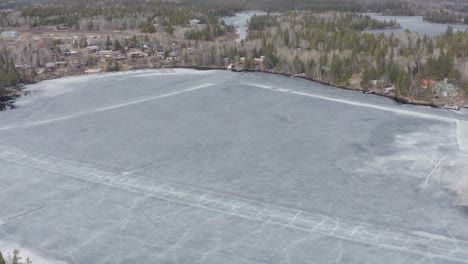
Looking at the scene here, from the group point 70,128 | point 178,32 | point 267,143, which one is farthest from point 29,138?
point 178,32

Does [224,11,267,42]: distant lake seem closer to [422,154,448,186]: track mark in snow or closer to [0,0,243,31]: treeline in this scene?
[0,0,243,31]: treeline

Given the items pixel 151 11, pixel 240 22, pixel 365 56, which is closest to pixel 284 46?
pixel 365 56

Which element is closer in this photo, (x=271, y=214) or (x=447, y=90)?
(x=271, y=214)

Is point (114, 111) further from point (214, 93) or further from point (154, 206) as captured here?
point (154, 206)

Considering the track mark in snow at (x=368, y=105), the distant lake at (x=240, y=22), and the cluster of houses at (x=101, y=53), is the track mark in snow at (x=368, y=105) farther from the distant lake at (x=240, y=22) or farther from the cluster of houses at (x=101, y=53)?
the distant lake at (x=240, y=22)

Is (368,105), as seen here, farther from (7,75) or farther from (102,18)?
(102,18)

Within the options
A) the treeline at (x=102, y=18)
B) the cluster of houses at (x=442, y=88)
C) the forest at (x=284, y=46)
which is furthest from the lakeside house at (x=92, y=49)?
the cluster of houses at (x=442, y=88)
